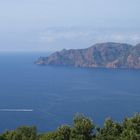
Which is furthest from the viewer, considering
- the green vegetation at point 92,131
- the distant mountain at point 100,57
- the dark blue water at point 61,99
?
the distant mountain at point 100,57

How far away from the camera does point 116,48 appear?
19188 cm

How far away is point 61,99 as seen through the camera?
3046 inches

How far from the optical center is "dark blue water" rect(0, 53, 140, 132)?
61312 mm

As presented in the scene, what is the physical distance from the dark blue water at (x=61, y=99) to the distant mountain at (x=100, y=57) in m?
60.4

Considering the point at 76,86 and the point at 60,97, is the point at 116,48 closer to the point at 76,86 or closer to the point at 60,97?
the point at 76,86

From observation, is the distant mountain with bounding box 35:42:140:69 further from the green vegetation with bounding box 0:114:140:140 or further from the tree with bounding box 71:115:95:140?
the tree with bounding box 71:115:95:140

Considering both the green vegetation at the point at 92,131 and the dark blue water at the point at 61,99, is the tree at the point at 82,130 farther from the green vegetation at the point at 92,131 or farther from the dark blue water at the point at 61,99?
the dark blue water at the point at 61,99

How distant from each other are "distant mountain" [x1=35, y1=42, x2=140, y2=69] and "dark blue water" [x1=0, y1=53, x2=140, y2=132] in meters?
60.4

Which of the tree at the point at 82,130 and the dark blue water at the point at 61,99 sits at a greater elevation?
the tree at the point at 82,130

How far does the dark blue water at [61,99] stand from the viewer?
201 feet

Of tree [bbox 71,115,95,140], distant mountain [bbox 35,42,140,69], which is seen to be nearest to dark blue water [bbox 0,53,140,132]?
tree [bbox 71,115,95,140]

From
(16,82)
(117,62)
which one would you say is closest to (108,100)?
(16,82)

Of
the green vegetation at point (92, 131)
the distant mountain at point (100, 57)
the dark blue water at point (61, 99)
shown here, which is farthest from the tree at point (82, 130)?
the distant mountain at point (100, 57)

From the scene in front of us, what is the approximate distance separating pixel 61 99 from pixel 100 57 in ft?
Answer: 347
